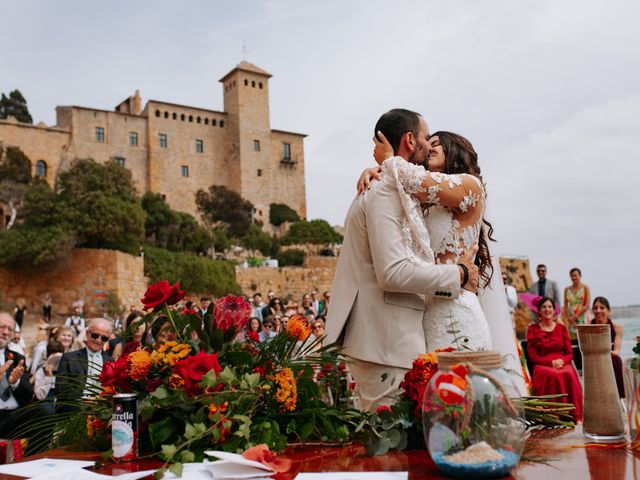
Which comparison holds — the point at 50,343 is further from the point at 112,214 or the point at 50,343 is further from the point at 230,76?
the point at 230,76

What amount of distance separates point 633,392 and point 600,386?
0.08 m

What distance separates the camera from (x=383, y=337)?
217 centimetres

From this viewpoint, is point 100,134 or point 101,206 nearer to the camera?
point 101,206

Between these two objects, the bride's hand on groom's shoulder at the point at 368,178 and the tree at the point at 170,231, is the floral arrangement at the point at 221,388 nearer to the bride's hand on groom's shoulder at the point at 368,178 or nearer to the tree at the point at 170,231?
the bride's hand on groom's shoulder at the point at 368,178

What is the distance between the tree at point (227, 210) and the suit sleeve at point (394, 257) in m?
38.2

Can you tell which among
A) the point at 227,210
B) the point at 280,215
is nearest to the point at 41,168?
the point at 227,210

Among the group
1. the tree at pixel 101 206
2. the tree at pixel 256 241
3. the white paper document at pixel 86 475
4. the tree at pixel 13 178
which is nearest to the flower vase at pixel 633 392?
the white paper document at pixel 86 475

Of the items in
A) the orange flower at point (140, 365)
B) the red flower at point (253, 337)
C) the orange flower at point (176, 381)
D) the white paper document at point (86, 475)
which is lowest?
the white paper document at point (86, 475)

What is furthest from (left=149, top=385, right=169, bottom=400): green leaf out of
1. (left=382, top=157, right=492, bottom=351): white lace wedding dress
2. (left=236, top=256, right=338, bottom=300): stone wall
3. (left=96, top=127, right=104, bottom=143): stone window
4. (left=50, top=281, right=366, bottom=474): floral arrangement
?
(left=96, top=127, right=104, bottom=143): stone window

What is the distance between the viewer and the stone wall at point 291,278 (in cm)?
3362

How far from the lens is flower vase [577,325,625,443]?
61.5 inches

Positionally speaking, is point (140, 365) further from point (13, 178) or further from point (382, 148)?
point (13, 178)

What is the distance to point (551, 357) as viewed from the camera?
629cm

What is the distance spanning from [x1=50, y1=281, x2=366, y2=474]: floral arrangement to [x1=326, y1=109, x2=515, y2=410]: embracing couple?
43 centimetres
